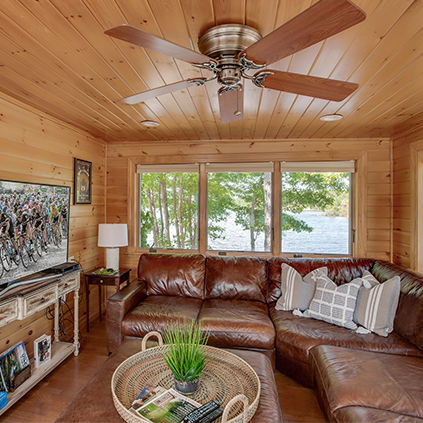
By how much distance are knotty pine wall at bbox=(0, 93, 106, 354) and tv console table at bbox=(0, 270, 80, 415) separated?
10.7 inches

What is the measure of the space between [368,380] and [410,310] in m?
0.94

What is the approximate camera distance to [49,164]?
2.88m

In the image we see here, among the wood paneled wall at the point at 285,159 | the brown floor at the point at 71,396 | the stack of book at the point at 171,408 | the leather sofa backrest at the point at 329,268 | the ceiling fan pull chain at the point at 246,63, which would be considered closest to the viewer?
the ceiling fan pull chain at the point at 246,63

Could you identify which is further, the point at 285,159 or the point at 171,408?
the point at 285,159

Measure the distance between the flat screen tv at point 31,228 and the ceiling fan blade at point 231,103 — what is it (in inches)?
70.8

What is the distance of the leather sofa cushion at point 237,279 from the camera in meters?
3.21

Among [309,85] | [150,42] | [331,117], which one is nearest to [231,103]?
[309,85]

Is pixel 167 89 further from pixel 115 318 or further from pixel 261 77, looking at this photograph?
pixel 115 318

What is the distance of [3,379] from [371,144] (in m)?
4.39

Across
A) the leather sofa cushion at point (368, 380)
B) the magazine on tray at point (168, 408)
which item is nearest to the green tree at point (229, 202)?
the leather sofa cushion at point (368, 380)

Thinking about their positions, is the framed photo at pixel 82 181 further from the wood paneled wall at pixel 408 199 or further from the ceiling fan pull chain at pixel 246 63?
the wood paneled wall at pixel 408 199

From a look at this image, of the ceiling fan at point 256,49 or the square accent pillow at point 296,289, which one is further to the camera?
the square accent pillow at point 296,289

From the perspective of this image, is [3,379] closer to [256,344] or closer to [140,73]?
[256,344]

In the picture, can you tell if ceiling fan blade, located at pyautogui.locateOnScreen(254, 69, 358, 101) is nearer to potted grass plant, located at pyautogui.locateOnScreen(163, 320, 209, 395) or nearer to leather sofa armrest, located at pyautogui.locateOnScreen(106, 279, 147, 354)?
potted grass plant, located at pyautogui.locateOnScreen(163, 320, 209, 395)
